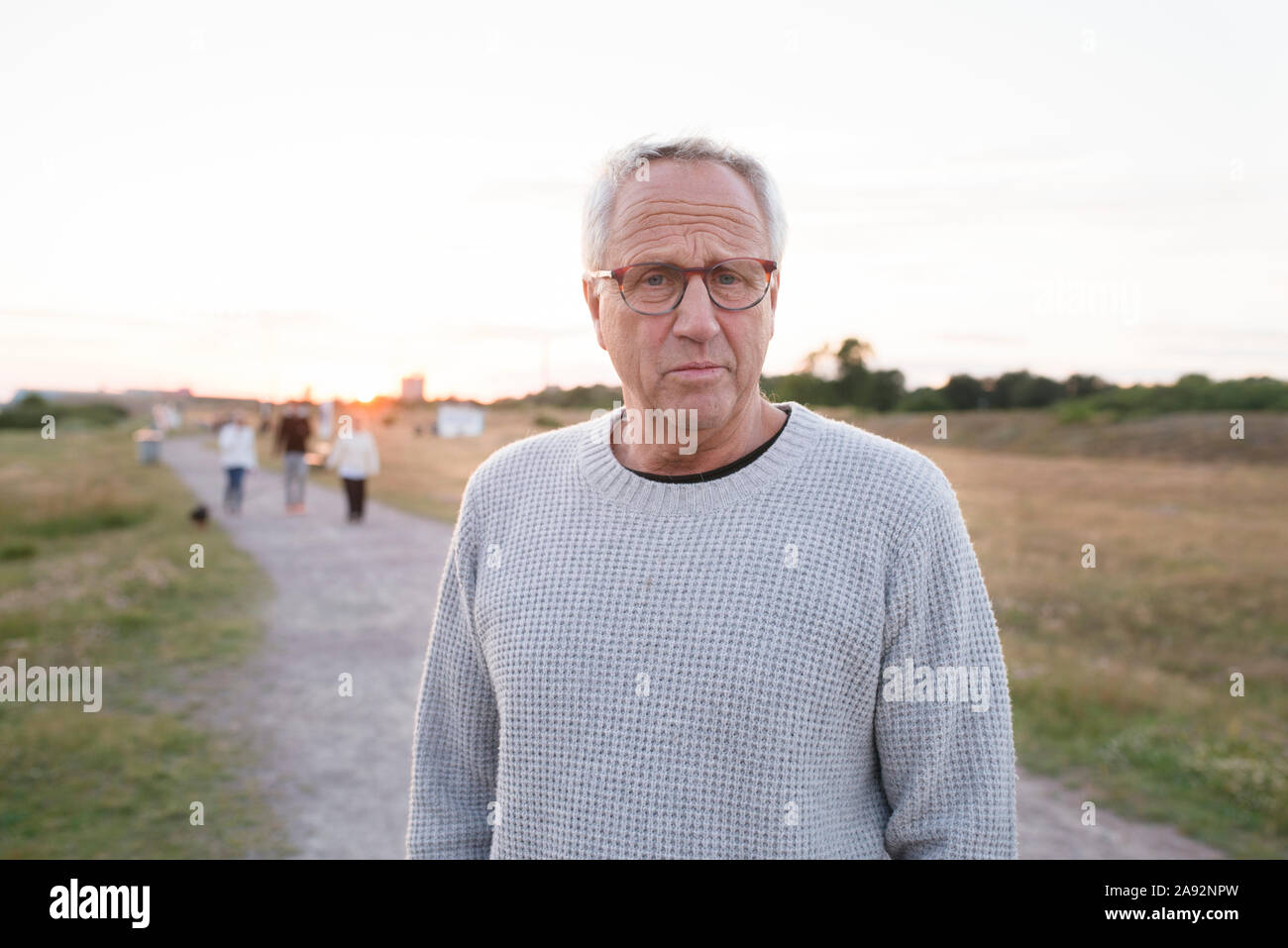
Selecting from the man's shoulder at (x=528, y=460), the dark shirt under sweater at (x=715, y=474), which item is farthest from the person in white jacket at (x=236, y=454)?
the dark shirt under sweater at (x=715, y=474)

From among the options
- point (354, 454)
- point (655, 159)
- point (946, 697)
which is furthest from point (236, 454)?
point (946, 697)

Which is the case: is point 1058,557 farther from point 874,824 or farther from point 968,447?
point 968,447

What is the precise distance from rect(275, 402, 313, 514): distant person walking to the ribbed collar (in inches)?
615

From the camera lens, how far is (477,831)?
2.25m

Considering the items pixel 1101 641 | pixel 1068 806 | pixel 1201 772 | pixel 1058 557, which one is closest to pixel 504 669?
pixel 1068 806

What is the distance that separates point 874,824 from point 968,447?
2195 inches

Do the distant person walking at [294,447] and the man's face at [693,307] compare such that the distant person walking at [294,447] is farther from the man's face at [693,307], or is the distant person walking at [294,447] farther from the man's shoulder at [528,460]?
the man's face at [693,307]

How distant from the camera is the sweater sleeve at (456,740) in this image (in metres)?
2.24

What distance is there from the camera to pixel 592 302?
222 cm

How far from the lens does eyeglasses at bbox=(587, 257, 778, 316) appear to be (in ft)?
6.65

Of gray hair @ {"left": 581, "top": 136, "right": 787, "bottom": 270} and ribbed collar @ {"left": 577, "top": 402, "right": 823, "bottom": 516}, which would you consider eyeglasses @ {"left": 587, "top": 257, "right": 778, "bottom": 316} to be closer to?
gray hair @ {"left": 581, "top": 136, "right": 787, "bottom": 270}

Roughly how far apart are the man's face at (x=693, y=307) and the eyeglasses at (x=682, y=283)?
0.04 ft

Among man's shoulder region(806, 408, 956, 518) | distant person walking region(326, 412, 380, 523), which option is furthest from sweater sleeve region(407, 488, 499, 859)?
distant person walking region(326, 412, 380, 523)

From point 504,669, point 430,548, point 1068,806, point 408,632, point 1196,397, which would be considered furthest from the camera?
point 1196,397
